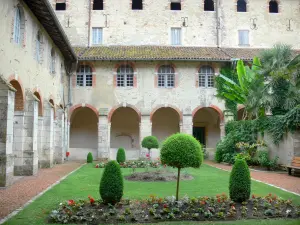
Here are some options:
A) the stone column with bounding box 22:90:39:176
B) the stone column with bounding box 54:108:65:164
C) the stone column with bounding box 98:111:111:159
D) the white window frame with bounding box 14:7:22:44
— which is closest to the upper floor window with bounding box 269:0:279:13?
the stone column with bounding box 98:111:111:159

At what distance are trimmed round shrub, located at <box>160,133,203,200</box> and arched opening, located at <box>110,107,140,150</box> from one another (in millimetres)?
18799

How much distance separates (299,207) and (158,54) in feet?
57.4

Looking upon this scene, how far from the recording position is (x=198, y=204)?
8242 millimetres

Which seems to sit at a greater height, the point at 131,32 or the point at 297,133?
the point at 131,32

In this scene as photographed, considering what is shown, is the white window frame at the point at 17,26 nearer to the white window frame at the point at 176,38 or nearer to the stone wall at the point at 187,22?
the stone wall at the point at 187,22

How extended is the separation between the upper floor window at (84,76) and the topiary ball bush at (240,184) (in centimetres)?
1742

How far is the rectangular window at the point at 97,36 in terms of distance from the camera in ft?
87.6

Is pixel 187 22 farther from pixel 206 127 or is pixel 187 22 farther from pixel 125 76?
pixel 206 127

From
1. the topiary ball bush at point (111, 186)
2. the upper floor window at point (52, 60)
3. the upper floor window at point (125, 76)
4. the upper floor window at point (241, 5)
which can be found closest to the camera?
the topiary ball bush at point (111, 186)

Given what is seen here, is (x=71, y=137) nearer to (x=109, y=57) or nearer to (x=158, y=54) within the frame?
(x=109, y=57)

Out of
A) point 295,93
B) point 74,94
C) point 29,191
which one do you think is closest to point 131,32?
point 74,94

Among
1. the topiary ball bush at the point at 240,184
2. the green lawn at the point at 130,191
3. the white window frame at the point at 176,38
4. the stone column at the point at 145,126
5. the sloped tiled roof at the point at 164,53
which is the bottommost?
the green lawn at the point at 130,191

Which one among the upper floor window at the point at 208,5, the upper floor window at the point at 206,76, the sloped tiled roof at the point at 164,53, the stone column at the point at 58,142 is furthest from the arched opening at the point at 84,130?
the upper floor window at the point at 208,5

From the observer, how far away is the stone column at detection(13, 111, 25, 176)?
45.4ft
